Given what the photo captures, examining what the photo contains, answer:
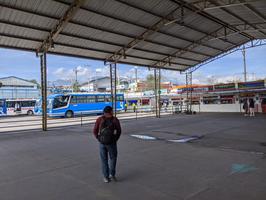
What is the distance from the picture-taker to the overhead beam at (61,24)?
11.7m

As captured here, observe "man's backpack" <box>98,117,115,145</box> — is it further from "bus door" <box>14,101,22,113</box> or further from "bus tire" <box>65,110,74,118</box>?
"bus door" <box>14,101,22,113</box>

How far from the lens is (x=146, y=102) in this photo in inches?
1897

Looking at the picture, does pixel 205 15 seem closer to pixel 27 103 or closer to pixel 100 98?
pixel 100 98

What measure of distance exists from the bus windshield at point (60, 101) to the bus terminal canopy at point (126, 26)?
1067 cm

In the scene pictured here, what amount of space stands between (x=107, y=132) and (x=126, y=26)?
1209 cm

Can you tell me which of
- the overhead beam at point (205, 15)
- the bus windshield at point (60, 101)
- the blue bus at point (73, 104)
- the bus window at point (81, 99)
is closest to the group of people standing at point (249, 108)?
the overhead beam at point (205, 15)

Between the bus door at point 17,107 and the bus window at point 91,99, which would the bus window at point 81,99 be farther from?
the bus door at point 17,107

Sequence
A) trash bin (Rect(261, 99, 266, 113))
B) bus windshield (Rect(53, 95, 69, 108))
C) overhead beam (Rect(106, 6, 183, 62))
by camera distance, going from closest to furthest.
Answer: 1. overhead beam (Rect(106, 6, 183, 62))
2. trash bin (Rect(261, 99, 266, 113))
3. bus windshield (Rect(53, 95, 69, 108))

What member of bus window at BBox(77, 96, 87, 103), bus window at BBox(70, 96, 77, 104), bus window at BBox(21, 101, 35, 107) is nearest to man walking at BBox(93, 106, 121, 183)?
bus window at BBox(70, 96, 77, 104)

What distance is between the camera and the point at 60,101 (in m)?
27.7

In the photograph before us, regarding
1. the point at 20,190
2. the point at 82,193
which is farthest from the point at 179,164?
the point at 20,190

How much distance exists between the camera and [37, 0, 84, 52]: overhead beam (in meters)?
11.7

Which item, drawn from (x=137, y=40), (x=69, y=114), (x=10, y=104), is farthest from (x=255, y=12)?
(x=10, y=104)

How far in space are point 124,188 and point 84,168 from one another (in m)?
1.76
